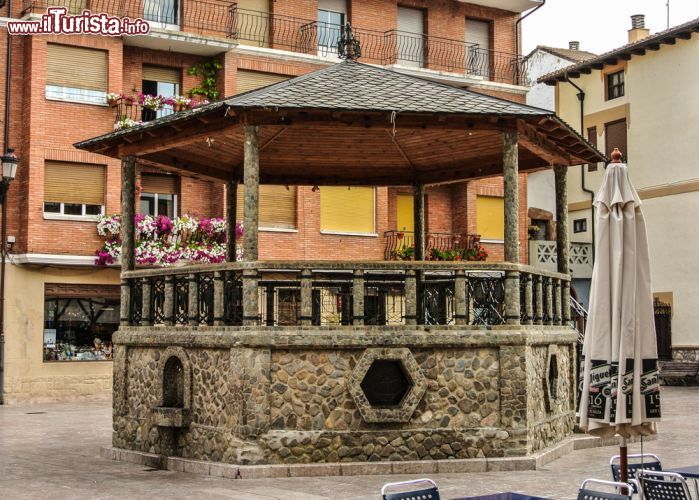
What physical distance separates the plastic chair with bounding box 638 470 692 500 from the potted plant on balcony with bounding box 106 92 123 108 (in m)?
20.3

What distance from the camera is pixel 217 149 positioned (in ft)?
51.0

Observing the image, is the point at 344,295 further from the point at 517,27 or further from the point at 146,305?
the point at 517,27

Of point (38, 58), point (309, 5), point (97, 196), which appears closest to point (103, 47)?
point (38, 58)

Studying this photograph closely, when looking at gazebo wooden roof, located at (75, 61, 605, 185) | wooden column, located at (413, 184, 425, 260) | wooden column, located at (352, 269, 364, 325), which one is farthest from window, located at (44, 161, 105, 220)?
wooden column, located at (352, 269, 364, 325)

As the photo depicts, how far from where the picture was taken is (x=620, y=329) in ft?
27.6

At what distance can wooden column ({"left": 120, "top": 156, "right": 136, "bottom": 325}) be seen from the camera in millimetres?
14906

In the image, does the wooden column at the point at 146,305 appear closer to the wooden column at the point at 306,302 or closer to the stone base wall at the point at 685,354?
the wooden column at the point at 306,302

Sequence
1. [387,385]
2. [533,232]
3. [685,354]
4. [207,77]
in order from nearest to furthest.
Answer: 1. [387,385]
2. [207,77]
3. [685,354]
4. [533,232]

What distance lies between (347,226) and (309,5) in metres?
6.46

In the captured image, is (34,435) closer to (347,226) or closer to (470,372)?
(470,372)

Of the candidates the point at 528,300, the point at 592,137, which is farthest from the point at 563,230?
the point at 592,137

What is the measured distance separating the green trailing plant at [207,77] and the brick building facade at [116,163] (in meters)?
0.14

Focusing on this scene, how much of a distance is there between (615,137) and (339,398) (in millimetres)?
24918

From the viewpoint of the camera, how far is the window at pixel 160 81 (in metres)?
27.1
